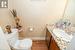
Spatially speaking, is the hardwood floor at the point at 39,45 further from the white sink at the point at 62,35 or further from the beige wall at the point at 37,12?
the white sink at the point at 62,35

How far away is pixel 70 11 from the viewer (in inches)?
143

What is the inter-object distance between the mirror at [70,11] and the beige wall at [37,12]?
13cm

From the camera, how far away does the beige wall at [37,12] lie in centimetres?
370

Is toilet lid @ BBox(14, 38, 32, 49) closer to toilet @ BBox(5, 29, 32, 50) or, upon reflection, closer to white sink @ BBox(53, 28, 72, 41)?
toilet @ BBox(5, 29, 32, 50)

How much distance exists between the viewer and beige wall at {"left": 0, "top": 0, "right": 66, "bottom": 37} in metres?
3.70

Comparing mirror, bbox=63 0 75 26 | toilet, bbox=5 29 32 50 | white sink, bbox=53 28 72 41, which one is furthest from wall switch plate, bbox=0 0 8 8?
mirror, bbox=63 0 75 26

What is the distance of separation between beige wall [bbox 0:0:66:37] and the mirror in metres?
0.13

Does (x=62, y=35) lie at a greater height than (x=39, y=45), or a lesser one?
greater

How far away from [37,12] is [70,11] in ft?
3.27

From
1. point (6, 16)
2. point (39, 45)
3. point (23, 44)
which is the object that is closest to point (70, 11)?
point (39, 45)

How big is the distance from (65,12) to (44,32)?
935 mm

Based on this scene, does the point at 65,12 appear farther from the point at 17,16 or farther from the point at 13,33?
the point at 13,33

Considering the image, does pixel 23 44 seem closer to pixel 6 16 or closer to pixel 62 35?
pixel 62 35

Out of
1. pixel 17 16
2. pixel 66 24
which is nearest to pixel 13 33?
pixel 17 16
